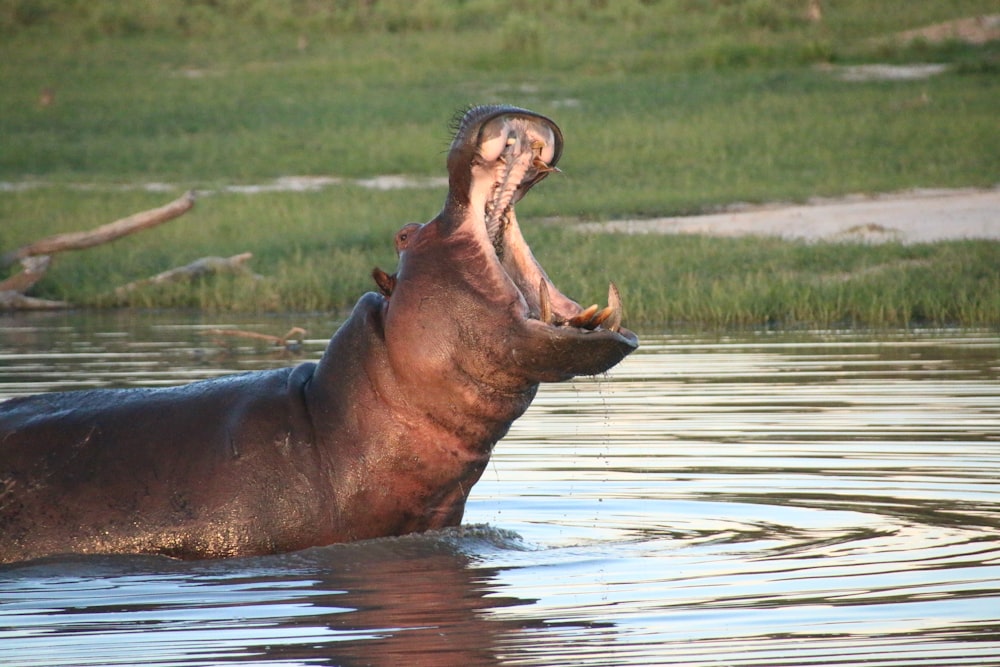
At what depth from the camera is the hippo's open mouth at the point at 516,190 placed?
15.3 feet

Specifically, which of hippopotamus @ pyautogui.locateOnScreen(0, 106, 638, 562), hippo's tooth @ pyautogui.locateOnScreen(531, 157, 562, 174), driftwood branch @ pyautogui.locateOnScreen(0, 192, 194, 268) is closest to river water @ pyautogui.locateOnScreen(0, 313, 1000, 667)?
hippopotamus @ pyautogui.locateOnScreen(0, 106, 638, 562)

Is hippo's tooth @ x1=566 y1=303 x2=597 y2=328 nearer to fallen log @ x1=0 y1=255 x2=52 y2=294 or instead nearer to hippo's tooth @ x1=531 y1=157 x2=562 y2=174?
hippo's tooth @ x1=531 y1=157 x2=562 y2=174

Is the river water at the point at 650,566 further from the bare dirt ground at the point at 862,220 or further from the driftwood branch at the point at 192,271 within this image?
the bare dirt ground at the point at 862,220

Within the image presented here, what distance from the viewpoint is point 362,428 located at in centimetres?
487

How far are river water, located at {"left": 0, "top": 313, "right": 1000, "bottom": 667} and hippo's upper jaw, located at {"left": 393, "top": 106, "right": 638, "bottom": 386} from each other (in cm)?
67

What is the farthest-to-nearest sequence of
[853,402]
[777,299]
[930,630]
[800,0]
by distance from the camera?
[800,0], [777,299], [853,402], [930,630]

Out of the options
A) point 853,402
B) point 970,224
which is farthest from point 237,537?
point 970,224

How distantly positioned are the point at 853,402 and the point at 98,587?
16.1 feet

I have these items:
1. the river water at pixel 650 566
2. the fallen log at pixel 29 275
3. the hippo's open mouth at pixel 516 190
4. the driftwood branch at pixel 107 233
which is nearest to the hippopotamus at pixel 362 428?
the hippo's open mouth at pixel 516 190

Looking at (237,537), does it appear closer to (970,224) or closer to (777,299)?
(777,299)

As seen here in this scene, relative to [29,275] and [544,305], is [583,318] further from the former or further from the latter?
[29,275]

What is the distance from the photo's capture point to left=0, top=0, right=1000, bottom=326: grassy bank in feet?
50.3

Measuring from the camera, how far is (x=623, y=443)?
789 cm

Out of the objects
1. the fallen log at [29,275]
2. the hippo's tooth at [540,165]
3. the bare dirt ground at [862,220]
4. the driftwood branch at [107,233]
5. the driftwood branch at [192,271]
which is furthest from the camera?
the bare dirt ground at [862,220]
